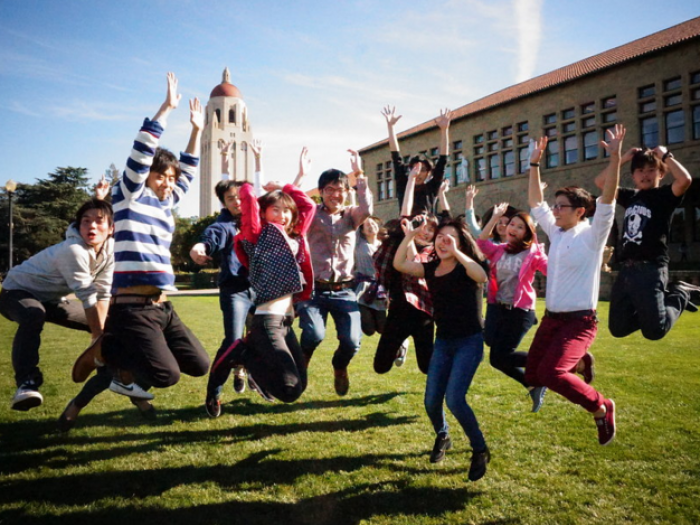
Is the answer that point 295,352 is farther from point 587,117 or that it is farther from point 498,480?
point 587,117

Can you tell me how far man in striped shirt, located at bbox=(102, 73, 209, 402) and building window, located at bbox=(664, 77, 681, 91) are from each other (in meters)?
32.8

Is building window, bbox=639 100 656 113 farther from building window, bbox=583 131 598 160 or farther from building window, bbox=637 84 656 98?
building window, bbox=583 131 598 160

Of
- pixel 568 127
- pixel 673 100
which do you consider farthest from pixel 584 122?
pixel 673 100

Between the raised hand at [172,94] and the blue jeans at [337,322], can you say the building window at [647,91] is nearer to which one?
the blue jeans at [337,322]

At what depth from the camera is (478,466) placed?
3830 mm

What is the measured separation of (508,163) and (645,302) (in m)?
35.3

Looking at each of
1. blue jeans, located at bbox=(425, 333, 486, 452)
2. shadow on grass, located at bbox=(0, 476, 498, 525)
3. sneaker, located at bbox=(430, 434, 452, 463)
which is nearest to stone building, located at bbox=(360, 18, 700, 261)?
blue jeans, located at bbox=(425, 333, 486, 452)

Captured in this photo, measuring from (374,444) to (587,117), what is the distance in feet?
110

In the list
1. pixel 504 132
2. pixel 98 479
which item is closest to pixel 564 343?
pixel 98 479

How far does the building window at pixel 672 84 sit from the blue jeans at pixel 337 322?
31.4 metres

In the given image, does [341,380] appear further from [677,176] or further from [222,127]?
[222,127]

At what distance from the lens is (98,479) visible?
4.07 meters

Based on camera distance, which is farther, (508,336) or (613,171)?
(508,336)

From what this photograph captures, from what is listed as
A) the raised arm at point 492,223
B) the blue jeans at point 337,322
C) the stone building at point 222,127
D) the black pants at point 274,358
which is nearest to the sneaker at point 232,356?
the black pants at point 274,358
